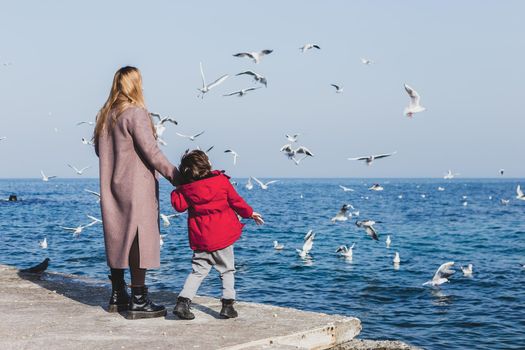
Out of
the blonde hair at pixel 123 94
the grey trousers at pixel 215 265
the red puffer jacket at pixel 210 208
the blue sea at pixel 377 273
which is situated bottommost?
the blue sea at pixel 377 273

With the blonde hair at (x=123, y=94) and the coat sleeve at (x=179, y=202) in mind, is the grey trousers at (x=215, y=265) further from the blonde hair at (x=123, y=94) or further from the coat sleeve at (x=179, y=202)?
the blonde hair at (x=123, y=94)

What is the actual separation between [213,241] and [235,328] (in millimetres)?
758

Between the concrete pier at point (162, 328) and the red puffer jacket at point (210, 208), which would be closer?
the concrete pier at point (162, 328)

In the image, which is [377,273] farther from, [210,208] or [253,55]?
[210,208]

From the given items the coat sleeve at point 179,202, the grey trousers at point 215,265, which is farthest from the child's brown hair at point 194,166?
the grey trousers at point 215,265

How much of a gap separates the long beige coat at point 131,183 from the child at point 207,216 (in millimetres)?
174

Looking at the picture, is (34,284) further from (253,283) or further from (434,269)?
(434,269)

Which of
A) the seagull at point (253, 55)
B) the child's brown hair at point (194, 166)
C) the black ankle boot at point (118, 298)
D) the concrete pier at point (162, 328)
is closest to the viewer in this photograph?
the concrete pier at point (162, 328)

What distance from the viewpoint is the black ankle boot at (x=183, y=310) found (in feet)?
19.3

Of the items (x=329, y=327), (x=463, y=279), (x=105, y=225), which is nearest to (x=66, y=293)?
(x=105, y=225)

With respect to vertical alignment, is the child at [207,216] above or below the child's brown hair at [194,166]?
below

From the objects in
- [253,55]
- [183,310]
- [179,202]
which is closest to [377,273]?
[253,55]

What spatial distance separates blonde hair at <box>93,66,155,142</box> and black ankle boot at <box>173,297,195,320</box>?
4.99 feet

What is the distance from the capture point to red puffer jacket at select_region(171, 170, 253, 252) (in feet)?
19.0
